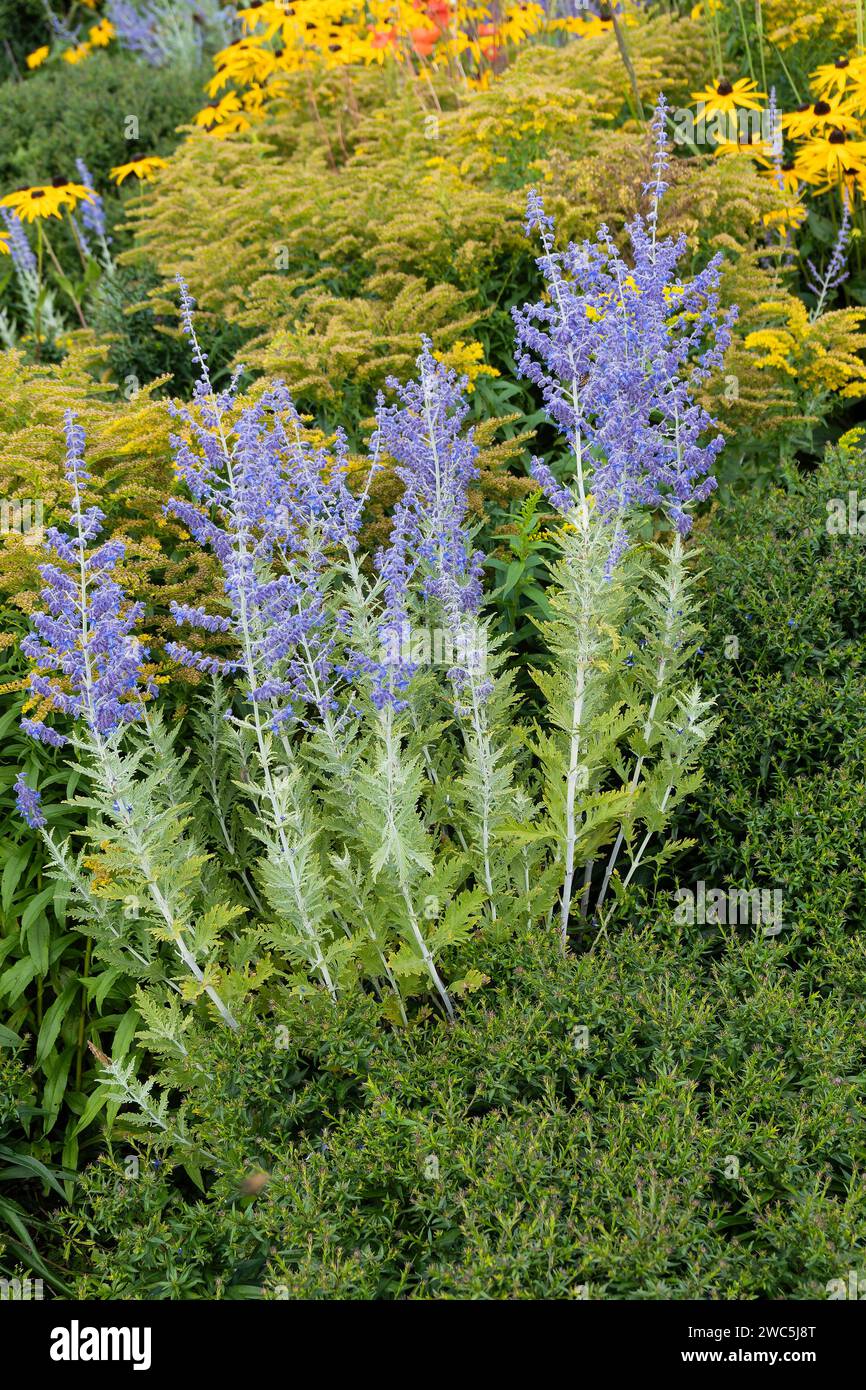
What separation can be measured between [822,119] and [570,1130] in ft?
15.3

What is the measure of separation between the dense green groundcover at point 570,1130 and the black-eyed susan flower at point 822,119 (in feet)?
10.5

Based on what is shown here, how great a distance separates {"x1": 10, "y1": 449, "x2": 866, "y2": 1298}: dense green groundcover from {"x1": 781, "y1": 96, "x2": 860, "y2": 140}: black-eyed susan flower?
3195mm

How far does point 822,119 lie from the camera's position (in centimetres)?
562

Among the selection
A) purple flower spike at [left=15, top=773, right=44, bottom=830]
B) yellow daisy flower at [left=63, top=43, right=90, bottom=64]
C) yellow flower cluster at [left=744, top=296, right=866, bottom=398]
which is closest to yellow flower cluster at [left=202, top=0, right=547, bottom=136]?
yellow flower cluster at [left=744, top=296, right=866, bottom=398]

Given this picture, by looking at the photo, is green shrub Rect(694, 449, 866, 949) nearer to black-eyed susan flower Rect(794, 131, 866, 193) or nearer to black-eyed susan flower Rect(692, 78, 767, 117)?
black-eyed susan flower Rect(794, 131, 866, 193)

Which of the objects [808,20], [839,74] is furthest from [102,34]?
[839,74]

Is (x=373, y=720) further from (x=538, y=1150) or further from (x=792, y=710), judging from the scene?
(x=792, y=710)

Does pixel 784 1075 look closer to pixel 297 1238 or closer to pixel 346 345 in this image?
pixel 297 1238

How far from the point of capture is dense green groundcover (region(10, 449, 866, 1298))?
8.64 ft

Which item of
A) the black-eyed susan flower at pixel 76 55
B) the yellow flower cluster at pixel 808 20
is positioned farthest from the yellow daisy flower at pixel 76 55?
the yellow flower cluster at pixel 808 20

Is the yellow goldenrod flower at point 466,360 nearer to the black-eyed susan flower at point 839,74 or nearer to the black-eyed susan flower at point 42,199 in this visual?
the black-eyed susan flower at point 839,74

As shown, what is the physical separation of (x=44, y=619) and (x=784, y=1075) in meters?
2.06

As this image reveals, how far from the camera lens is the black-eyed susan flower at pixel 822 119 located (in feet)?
18.3

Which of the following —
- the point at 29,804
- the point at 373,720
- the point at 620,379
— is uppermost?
the point at 620,379
